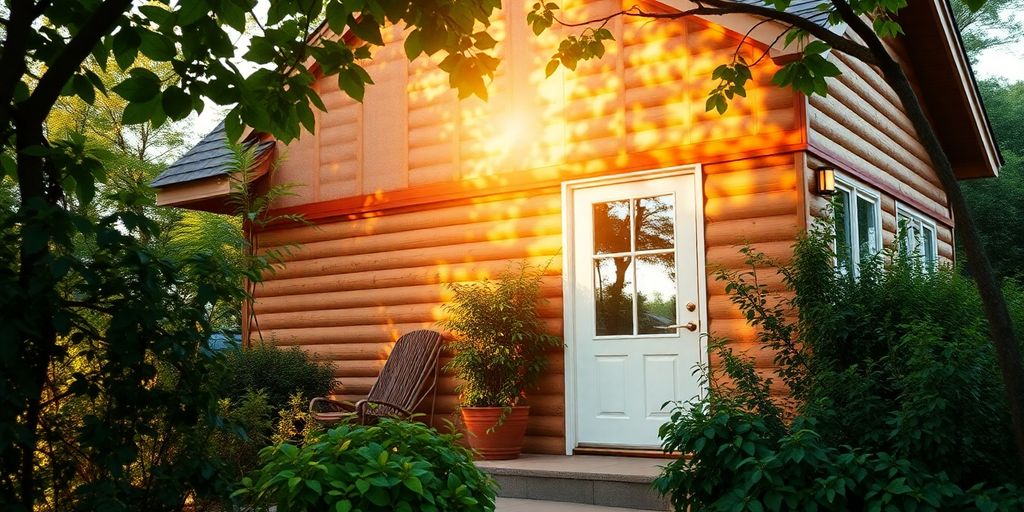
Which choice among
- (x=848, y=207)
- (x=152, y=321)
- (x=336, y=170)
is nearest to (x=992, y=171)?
(x=848, y=207)

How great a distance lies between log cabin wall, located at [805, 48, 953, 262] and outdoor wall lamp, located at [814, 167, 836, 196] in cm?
6

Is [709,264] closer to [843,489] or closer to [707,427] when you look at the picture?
[707,427]

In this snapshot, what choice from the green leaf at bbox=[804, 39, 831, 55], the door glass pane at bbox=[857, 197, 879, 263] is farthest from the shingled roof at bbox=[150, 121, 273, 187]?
the green leaf at bbox=[804, 39, 831, 55]

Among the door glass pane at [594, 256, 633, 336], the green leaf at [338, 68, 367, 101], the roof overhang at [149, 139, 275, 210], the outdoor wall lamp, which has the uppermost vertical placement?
the roof overhang at [149, 139, 275, 210]

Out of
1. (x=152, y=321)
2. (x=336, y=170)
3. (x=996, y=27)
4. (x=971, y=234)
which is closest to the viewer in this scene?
(x=152, y=321)

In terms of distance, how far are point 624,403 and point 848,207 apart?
243 cm

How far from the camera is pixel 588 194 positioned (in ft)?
24.6

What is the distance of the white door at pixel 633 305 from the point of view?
6949 mm

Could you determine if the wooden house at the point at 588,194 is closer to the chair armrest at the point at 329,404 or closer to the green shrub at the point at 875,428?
the chair armrest at the point at 329,404

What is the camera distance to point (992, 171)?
443 inches

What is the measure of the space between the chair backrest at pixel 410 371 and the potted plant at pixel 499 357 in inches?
16.5

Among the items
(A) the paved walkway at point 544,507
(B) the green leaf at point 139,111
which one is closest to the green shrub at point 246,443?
(A) the paved walkway at point 544,507

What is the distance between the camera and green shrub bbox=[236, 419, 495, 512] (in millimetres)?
3166

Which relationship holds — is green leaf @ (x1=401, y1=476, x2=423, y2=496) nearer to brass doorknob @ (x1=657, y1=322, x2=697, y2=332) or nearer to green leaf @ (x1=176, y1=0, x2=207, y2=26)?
green leaf @ (x1=176, y1=0, x2=207, y2=26)
